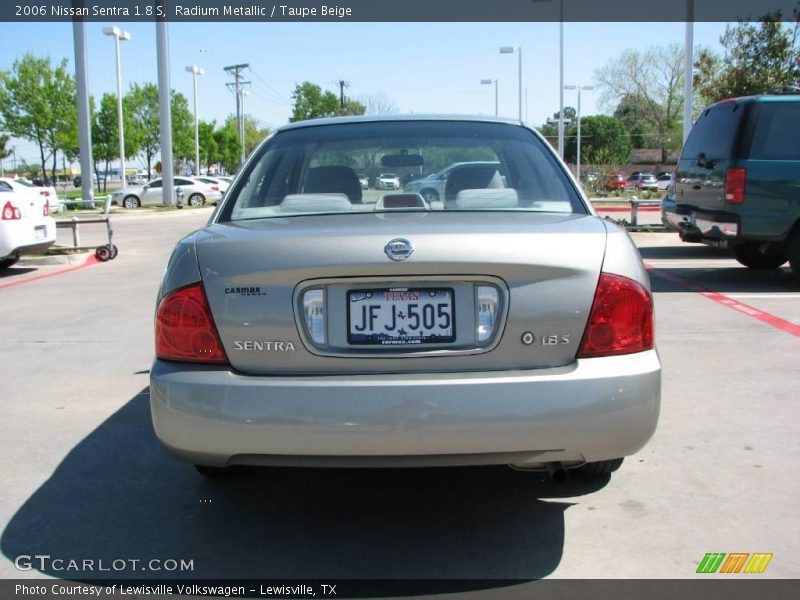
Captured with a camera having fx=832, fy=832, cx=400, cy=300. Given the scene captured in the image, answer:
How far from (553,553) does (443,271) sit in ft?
3.86

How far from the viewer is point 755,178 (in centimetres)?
945

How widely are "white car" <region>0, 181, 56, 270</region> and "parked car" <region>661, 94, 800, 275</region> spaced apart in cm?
893

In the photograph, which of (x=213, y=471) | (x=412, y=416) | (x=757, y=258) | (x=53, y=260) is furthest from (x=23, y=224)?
(x=412, y=416)

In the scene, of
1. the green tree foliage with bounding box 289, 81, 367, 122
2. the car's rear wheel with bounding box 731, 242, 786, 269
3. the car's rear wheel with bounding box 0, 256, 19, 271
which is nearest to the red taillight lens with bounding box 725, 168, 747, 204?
the car's rear wheel with bounding box 731, 242, 786, 269

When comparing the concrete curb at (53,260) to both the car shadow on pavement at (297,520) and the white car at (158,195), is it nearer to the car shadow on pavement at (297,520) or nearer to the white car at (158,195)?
the car shadow on pavement at (297,520)

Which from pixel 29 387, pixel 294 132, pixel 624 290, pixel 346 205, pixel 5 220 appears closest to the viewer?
pixel 624 290

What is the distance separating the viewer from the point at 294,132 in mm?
4258

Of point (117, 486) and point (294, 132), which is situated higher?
point (294, 132)

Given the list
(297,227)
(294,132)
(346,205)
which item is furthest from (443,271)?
(294,132)

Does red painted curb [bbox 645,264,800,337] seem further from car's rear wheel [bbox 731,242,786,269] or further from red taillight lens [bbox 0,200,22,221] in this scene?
red taillight lens [bbox 0,200,22,221]

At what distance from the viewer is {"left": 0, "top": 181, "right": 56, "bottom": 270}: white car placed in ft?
36.7

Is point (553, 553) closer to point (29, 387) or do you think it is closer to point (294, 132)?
point (294, 132)

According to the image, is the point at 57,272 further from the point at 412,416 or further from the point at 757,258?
the point at 412,416

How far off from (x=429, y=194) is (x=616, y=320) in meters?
1.42
